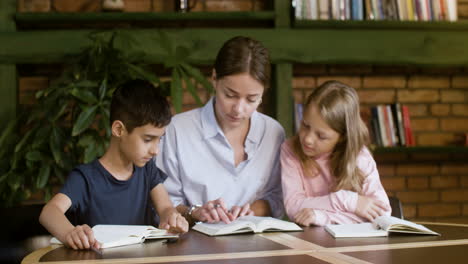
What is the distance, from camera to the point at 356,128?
2084 millimetres

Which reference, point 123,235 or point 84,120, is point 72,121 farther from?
point 123,235

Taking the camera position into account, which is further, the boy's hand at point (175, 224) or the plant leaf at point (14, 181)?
the plant leaf at point (14, 181)

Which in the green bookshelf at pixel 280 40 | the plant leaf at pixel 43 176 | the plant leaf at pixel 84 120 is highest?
the green bookshelf at pixel 280 40

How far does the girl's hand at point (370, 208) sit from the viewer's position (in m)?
1.91

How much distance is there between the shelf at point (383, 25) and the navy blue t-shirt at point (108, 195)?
5.75ft

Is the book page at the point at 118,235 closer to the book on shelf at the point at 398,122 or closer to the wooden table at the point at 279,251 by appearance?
the wooden table at the point at 279,251

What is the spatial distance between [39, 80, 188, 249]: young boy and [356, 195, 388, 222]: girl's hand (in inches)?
23.5

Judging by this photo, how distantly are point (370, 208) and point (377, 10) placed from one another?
6.19ft

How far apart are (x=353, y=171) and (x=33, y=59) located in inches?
80.8

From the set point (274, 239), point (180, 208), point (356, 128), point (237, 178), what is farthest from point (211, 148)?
point (274, 239)

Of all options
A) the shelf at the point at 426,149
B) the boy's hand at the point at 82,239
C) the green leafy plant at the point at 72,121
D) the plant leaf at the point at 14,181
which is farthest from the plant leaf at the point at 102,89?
the shelf at the point at 426,149

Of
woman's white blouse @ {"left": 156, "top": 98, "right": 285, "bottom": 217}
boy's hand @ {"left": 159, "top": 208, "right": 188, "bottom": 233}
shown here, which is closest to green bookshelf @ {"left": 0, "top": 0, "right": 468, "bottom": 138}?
woman's white blouse @ {"left": 156, "top": 98, "right": 285, "bottom": 217}

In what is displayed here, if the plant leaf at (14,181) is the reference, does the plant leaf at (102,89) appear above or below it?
above

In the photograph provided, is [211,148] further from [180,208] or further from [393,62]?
[393,62]
